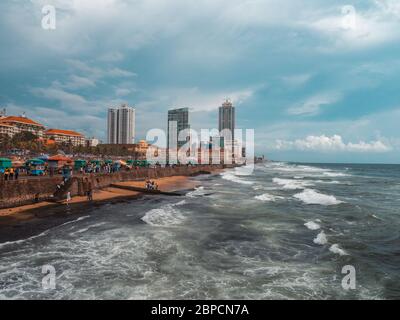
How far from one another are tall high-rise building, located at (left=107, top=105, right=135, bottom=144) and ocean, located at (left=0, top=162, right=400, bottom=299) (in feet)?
537

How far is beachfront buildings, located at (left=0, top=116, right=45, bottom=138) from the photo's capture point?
101 metres

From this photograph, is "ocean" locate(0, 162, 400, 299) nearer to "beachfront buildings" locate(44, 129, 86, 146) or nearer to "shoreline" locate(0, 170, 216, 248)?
"shoreline" locate(0, 170, 216, 248)

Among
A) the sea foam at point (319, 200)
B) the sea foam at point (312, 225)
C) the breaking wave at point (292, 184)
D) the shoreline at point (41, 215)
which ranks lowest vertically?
the breaking wave at point (292, 184)

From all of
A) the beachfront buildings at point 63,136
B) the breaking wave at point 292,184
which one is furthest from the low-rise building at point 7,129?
the breaking wave at point 292,184

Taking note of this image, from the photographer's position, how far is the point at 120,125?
7032 inches

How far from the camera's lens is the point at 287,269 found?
10.4m

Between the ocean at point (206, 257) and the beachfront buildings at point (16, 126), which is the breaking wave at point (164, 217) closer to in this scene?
the ocean at point (206, 257)

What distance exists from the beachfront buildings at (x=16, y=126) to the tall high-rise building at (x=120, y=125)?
52.4 metres

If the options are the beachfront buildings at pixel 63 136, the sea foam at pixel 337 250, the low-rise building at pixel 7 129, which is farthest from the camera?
the beachfront buildings at pixel 63 136

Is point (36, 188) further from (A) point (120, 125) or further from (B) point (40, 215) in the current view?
(A) point (120, 125)

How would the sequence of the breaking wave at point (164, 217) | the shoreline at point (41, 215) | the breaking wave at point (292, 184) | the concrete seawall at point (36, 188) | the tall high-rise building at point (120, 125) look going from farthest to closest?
the tall high-rise building at point (120, 125) → the breaking wave at point (292, 184) → the concrete seawall at point (36, 188) → the breaking wave at point (164, 217) → the shoreline at point (41, 215)

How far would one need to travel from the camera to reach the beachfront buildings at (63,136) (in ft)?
427

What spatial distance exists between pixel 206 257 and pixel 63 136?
478 ft
